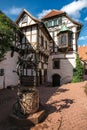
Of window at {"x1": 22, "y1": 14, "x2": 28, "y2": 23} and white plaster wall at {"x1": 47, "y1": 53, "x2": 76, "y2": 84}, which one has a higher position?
window at {"x1": 22, "y1": 14, "x2": 28, "y2": 23}

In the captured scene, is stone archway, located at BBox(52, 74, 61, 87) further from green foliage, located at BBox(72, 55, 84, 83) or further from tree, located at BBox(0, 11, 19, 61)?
tree, located at BBox(0, 11, 19, 61)

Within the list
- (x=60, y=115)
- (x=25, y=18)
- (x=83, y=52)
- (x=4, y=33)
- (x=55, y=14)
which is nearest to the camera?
(x=60, y=115)

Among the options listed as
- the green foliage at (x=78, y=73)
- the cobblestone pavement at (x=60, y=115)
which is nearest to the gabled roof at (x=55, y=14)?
the green foliage at (x=78, y=73)

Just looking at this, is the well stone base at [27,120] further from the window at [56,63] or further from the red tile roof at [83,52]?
the red tile roof at [83,52]

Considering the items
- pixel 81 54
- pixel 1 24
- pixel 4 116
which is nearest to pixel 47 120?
pixel 4 116

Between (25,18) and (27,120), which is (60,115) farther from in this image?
(25,18)

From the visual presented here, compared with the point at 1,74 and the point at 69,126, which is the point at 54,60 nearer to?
the point at 1,74

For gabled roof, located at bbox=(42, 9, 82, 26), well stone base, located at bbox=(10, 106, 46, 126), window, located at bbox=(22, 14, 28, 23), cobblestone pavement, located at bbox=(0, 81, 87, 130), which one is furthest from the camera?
gabled roof, located at bbox=(42, 9, 82, 26)

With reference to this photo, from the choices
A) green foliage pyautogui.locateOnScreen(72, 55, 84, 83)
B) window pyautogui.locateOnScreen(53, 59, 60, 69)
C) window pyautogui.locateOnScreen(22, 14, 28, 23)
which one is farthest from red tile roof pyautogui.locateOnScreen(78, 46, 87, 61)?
window pyautogui.locateOnScreen(22, 14, 28, 23)

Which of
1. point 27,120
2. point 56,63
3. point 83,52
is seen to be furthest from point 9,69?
point 83,52

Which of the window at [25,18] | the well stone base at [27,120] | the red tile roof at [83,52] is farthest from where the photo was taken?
the red tile roof at [83,52]

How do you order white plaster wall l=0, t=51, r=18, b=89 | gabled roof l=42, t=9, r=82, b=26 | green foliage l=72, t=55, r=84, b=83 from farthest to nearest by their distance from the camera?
gabled roof l=42, t=9, r=82, b=26
green foliage l=72, t=55, r=84, b=83
white plaster wall l=0, t=51, r=18, b=89

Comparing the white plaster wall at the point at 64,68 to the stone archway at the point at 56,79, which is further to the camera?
the stone archway at the point at 56,79

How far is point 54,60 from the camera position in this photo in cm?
2606
